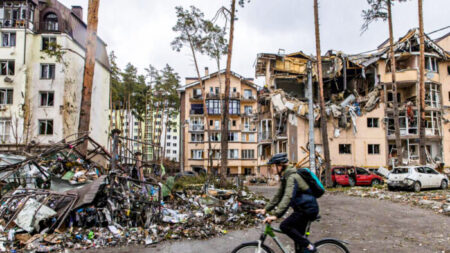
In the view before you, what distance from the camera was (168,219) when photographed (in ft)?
27.6

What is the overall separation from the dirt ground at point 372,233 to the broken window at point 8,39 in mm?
30149

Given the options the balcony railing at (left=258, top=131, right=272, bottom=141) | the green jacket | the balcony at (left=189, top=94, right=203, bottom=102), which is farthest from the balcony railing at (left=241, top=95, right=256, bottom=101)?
the green jacket

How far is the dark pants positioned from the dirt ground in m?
2.68

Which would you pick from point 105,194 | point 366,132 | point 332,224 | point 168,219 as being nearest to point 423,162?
point 366,132

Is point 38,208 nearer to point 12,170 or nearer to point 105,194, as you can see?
point 105,194

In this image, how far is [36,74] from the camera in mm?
29297

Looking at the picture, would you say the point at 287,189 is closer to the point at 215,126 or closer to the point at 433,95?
the point at 433,95

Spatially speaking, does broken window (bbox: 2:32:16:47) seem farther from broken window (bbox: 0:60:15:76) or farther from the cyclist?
the cyclist

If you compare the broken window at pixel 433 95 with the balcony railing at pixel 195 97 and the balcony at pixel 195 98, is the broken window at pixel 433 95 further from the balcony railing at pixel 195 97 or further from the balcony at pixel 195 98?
the balcony railing at pixel 195 97

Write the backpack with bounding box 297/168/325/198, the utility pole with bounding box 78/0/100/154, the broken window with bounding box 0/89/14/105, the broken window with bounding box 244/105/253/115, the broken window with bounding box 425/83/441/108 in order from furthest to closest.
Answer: the broken window with bounding box 244/105/253/115
the broken window with bounding box 425/83/441/108
the broken window with bounding box 0/89/14/105
the utility pole with bounding box 78/0/100/154
the backpack with bounding box 297/168/325/198

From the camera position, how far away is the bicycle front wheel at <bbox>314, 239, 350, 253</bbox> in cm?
438

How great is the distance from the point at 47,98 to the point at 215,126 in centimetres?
3053

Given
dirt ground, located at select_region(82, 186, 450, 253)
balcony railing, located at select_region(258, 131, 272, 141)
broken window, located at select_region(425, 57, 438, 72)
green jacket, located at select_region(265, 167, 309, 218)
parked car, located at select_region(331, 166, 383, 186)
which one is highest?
broken window, located at select_region(425, 57, 438, 72)

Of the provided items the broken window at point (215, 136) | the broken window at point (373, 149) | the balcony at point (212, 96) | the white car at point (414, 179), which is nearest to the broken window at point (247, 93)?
the balcony at point (212, 96)
